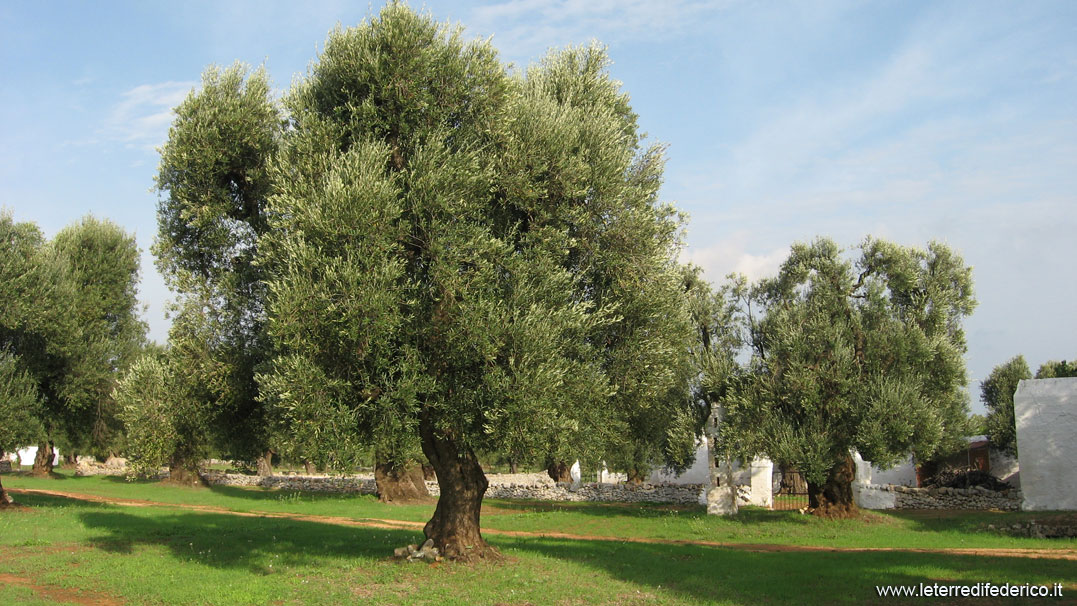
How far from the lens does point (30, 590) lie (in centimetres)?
1540

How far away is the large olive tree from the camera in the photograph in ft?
47.9

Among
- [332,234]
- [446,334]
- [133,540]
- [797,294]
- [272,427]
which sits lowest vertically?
[133,540]

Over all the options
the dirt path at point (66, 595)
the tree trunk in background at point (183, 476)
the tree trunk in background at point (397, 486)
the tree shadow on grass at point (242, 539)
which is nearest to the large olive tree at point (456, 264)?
the tree shadow on grass at point (242, 539)

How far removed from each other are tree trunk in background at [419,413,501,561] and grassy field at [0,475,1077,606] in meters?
0.61

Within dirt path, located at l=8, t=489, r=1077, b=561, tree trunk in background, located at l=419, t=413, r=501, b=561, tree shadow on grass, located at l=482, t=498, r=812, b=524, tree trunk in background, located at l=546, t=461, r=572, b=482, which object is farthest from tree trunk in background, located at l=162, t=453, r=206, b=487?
tree trunk in background, located at l=419, t=413, r=501, b=561

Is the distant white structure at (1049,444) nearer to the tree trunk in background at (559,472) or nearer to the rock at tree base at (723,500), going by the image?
the rock at tree base at (723,500)

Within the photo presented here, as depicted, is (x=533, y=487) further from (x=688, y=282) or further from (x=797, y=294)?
(x=797, y=294)

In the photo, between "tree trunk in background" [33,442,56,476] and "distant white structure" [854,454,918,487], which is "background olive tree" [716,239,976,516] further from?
"tree trunk in background" [33,442,56,476]

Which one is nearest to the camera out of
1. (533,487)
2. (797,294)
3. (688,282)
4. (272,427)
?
(272,427)

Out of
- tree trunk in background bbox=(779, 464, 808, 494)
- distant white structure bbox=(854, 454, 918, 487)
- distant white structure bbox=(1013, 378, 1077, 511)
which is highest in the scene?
distant white structure bbox=(1013, 378, 1077, 511)

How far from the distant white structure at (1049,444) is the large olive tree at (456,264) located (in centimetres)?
2106

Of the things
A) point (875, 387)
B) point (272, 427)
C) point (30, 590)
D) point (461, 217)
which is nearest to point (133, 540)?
point (30, 590)

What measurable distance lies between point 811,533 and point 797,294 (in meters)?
10.3

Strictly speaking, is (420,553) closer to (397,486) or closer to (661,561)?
(661,561)
